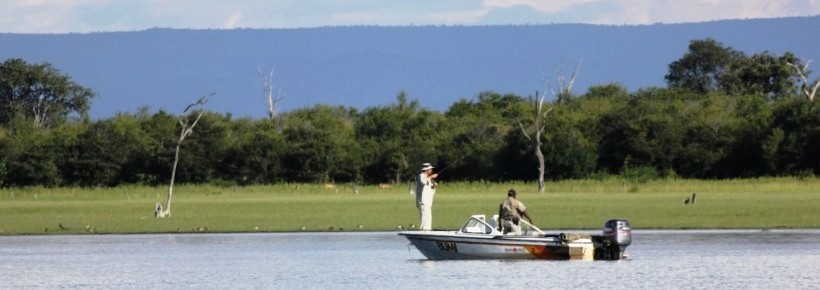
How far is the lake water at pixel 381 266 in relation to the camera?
95.5 ft

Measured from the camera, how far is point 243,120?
331 feet

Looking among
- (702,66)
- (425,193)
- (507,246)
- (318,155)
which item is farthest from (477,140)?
(507,246)

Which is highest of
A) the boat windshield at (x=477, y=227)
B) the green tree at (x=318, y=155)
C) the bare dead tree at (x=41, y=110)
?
the bare dead tree at (x=41, y=110)

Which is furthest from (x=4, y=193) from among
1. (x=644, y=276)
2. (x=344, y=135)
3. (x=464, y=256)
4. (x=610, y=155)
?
(x=644, y=276)

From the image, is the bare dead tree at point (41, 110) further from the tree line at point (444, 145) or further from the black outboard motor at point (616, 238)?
the black outboard motor at point (616, 238)

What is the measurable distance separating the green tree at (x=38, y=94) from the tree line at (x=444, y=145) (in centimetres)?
2589

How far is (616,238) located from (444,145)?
5826 centimetres

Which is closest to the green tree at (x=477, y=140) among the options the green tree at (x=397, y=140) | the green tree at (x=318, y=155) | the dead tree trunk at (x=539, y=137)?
the green tree at (x=397, y=140)

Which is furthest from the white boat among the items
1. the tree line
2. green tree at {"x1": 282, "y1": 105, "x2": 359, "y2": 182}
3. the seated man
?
green tree at {"x1": 282, "y1": 105, "x2": 359, "y2": 182}

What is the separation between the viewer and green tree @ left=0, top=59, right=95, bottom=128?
429 feet

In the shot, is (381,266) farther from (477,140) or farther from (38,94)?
Result: (38,94)

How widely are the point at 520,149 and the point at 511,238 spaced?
51.7m

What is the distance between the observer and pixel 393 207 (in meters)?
58.8

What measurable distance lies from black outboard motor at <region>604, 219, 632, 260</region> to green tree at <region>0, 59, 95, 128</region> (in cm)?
9911
